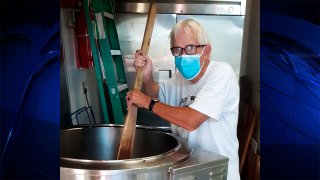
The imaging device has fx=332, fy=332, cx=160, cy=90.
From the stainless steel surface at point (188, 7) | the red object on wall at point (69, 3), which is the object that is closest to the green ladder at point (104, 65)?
the red object on wall at point (69, 3)

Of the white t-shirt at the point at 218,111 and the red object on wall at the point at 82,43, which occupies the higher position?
the red object on wall at the point at 82,43

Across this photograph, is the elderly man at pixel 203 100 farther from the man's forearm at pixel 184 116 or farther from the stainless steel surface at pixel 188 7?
the stainless steel surface at pixel 188 7

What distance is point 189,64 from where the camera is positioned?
130cm

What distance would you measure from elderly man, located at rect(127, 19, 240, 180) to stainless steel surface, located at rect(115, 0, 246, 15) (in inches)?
46.5

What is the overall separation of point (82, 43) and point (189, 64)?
2.87 ft

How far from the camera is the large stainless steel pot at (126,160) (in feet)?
2.88

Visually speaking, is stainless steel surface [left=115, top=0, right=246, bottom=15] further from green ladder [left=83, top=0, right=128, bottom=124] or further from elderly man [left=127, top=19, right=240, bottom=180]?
elderly man [left=127, top=19, right=240, bottom=180]

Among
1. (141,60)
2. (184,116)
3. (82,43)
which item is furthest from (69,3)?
(184,116)

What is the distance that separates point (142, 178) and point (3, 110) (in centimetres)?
40

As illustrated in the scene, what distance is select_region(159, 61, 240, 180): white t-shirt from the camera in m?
1.18

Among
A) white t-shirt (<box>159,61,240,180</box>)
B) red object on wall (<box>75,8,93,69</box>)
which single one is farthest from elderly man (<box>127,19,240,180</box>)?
red object on wall (<box>75,8,93,69</box>)

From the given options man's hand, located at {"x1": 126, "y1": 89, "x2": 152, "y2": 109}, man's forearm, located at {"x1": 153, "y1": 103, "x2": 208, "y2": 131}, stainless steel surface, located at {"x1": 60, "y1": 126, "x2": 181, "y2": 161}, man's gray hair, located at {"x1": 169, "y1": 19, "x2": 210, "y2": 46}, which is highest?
man's gray hair, located at {"x1": 169, "y1": 19, "x2": 210, "y2": 46}

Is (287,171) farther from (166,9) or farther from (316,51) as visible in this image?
(166,9)

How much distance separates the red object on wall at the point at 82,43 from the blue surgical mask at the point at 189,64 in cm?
79
